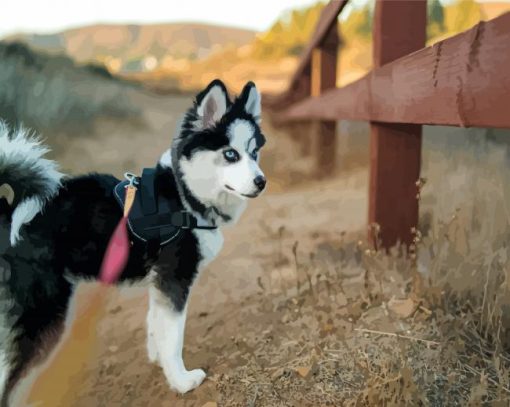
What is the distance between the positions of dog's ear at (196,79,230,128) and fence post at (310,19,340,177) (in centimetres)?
100

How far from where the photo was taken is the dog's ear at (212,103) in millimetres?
1054

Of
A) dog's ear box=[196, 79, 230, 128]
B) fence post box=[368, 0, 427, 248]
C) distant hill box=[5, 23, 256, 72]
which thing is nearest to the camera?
dog's ear box=[196, 79, 230, 128]

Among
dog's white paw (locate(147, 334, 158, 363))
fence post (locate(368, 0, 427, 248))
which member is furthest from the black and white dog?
fence post (locate(368, 0, 427, 248))

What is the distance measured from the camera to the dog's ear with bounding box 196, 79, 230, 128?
105cm

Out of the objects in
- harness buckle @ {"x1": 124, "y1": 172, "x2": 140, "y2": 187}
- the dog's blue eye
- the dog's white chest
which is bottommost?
the dog's white chest

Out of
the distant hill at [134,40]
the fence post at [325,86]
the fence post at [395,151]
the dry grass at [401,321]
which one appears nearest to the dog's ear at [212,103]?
the distant hill at [134,40]

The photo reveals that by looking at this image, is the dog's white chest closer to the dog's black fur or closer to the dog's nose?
the dog's black fur

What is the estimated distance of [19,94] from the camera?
135cm

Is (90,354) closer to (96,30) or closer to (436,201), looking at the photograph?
(96,30)

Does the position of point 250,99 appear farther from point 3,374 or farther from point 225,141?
point 3,374

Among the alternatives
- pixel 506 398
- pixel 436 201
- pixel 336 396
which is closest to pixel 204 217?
pixel 336 396

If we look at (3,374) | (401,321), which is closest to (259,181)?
(401,321)

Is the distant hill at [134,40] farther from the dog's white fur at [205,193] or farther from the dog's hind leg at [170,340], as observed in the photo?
the dog's hind leg at [170,340]

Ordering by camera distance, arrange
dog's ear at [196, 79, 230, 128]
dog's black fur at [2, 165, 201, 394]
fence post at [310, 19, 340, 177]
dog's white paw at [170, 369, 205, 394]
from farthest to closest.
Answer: fence post at [310, 19, 340, 177] < dog's white paw at [170, 369, 205, 394] < dog's black fur at [2, 165, 201, 394] < dog's ear at [196, 79, 230, 128]
